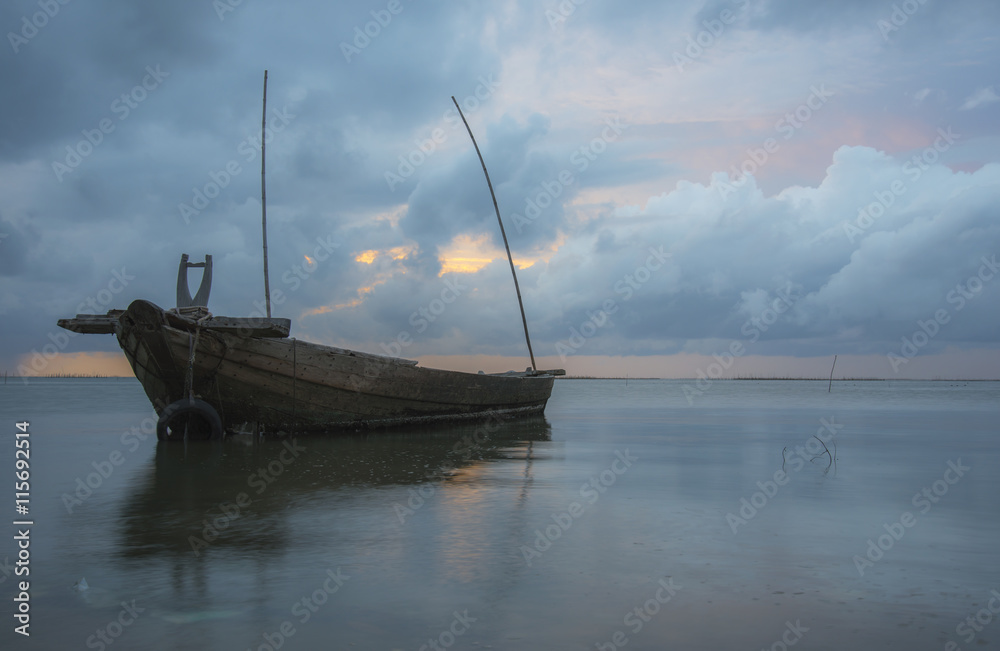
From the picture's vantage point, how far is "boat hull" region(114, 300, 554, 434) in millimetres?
14078

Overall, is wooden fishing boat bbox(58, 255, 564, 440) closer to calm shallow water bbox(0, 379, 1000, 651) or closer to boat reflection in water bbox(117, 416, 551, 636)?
boat reflection in water bbox(117, 416, 551, 636)

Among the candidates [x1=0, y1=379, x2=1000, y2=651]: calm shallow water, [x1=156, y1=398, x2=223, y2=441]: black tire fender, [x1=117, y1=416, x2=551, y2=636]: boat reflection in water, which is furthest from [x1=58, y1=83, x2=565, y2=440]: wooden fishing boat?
[x1=0, y1=379, x2=1000, y2=651]: calm shallow water

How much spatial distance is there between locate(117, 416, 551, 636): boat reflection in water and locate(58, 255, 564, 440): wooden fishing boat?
159cm

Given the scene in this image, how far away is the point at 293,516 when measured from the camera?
7172 mm

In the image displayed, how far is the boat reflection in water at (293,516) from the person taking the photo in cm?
497

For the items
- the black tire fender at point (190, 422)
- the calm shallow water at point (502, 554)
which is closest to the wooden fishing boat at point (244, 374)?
the black tire fender at point (190, 422)

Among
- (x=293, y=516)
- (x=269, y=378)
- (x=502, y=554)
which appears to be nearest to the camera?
(x=502, y=554)

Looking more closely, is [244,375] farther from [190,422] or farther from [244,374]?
[190,422]

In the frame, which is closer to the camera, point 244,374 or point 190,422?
point 190,422

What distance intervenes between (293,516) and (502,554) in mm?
2482

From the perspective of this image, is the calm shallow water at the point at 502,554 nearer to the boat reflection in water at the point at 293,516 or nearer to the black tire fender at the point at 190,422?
the boat reflection in water at the point at 293,516

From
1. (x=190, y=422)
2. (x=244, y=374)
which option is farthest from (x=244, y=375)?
(x=190, y=422)

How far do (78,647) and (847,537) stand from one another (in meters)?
5.99

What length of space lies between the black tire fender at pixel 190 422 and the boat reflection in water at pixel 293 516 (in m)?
0.75
